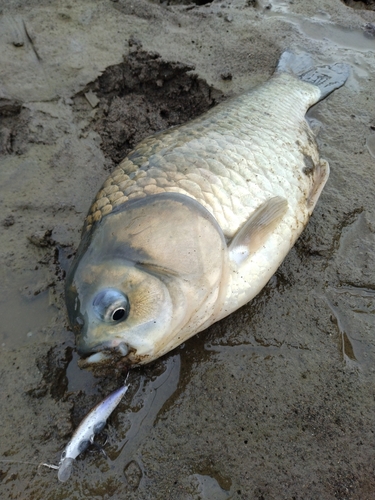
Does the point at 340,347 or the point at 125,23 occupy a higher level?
the point at 125,23

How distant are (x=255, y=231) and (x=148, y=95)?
2.45 meters

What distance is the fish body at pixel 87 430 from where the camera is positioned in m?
1.86

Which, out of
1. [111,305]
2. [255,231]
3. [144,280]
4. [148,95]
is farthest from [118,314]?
[148,95]

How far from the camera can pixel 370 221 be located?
2.95 m

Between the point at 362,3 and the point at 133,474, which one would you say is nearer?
the point at 133,474

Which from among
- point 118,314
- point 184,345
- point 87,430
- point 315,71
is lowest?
point 87,430

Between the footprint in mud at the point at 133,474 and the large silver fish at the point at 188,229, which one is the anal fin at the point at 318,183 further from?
the footprint in mud at the point at 133,474

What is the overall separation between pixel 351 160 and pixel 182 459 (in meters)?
2.92

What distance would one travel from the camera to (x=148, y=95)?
3.94 meters

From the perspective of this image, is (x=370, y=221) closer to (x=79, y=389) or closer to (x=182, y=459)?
(x=182, y=459)

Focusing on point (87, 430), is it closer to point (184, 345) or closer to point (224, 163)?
point (184, 345)

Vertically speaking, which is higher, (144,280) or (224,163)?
(224,163)

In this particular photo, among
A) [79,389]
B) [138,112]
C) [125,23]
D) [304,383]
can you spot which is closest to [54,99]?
[138,112]

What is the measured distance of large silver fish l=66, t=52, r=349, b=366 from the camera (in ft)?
5.96
